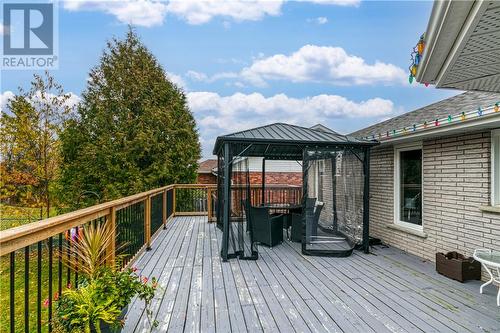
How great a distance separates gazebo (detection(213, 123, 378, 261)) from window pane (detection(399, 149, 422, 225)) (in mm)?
746

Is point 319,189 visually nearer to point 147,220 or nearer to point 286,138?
point 286,138

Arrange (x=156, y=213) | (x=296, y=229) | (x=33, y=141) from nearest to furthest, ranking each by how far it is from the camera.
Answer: (x=296, y=229)
(x=156, y=213)
(x=33, y=141)

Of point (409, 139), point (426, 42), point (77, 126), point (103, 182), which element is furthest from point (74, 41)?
point (426, 42)

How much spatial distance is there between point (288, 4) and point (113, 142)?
27.6ft

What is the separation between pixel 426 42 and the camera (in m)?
1.84

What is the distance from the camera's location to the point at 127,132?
1188 centimetres

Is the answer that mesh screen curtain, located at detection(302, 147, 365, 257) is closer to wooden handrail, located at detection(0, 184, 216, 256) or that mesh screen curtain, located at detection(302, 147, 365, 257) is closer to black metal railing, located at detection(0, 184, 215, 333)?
black metal railing, located at detection(0, 184, 215, 333)

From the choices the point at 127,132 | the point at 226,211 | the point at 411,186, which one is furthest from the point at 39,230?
the point at 127,132

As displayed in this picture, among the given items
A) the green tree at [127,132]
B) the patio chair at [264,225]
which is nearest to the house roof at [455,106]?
the patio chair at [264,225]

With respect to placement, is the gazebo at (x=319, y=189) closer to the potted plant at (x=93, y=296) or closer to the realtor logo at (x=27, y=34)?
the potted plant at (x=93, y=296)

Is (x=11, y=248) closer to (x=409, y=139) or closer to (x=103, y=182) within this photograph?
(x=409, y=139)

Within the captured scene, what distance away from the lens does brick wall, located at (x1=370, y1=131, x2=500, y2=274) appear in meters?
3.96

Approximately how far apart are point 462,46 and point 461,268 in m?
3.31

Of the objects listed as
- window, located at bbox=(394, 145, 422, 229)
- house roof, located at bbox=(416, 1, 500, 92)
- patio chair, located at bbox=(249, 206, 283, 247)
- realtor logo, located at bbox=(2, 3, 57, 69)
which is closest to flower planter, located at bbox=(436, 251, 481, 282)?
window, located at bbox=(394, 145, 422, 229)
